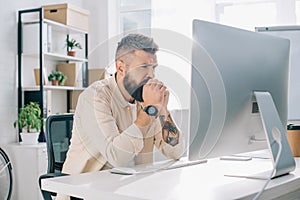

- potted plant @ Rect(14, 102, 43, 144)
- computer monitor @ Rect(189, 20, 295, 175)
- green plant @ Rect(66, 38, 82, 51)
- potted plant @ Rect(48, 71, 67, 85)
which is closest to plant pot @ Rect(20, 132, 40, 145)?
potted plant @ Rect(14, 102, 43, 144)

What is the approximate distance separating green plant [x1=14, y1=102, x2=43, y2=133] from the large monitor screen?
8.46ft

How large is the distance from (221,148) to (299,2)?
3.31m

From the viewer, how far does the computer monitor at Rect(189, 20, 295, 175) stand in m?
1.35

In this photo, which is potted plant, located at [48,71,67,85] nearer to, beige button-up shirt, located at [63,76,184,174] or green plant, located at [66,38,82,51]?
green plant, located at [66,38,82,51]

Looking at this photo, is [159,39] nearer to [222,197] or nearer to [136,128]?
→ [136,128]

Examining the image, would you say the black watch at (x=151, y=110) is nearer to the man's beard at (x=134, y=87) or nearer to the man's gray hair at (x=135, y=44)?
the man's beard at (x=134, y=87)

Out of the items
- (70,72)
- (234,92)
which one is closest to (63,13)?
(70,72)

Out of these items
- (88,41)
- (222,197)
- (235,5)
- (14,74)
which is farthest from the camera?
(88,41)

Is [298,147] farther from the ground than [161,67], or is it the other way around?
[161,67]

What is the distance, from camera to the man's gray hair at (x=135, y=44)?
5.41ft

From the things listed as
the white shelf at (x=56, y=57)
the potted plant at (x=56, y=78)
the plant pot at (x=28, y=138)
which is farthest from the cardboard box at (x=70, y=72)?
the plant pot at (x=28, y=138)

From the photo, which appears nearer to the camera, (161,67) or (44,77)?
(161,67)

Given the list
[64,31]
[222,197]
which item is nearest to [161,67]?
[222,197]

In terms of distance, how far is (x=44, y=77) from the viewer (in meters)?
4.09
